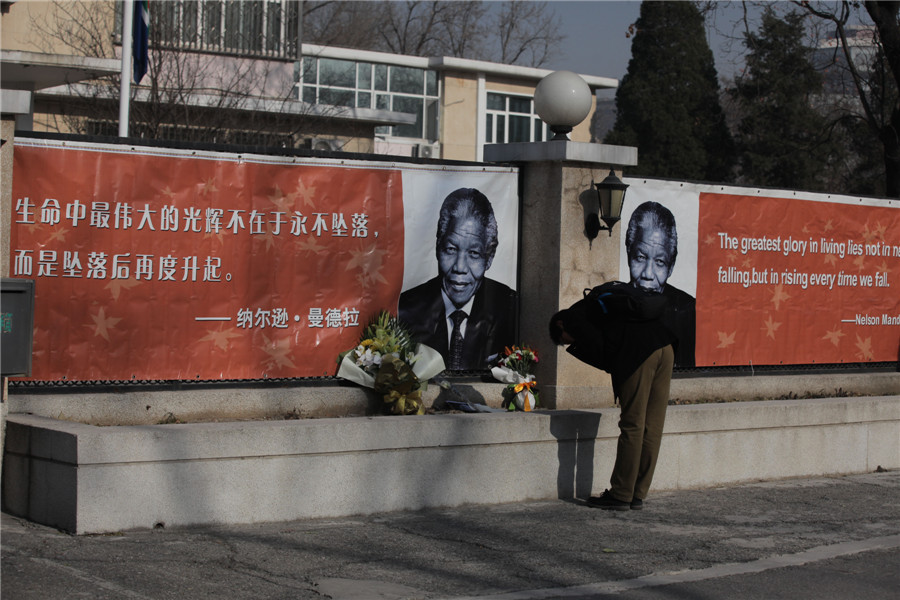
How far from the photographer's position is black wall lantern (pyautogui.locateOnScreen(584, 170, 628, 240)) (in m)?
9.38

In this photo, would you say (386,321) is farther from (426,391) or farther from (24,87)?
(24,87)

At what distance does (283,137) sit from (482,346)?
45.7 ft

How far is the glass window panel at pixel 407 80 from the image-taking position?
40.5m

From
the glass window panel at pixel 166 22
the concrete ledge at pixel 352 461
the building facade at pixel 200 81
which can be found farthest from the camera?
the glass window panel at pixel 166 22

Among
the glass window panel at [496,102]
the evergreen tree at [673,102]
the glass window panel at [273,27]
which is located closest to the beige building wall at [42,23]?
the glass window panel at [273,27]

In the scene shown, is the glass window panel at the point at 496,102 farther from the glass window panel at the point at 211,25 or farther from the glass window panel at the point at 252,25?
the glass window panel at the point at 211,25

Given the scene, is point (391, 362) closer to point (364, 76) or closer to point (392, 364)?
point (392, 364)

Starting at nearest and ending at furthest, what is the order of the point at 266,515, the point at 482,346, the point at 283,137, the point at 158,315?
the point at 266,515 → the point at 158,315 → the point at 482,346 → the point at 283,137

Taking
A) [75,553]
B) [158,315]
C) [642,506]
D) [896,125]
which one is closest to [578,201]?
[642,506]

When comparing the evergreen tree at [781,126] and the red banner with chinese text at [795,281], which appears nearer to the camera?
the red banner with chinese text at [795,281]

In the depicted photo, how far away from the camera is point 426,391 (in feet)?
29.9

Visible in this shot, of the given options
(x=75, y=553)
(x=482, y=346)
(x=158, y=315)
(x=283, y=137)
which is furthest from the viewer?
(x=283, y=137)

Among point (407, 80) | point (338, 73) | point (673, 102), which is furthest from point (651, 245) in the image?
point (673, 102)

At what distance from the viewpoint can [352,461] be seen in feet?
25.6
